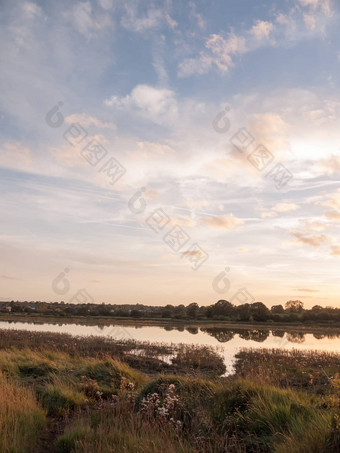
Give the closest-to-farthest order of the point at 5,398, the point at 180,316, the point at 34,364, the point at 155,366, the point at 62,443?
the point at 62,443 < the point at 5,398 < the point at 34,364 < the point at 155,366 < the point at 180,316

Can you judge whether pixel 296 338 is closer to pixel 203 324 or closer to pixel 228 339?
pixel 228 339

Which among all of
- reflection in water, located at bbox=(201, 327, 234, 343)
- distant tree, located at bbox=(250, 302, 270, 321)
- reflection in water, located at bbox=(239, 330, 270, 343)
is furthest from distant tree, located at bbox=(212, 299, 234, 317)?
reflection in water, located at bbox=(239, 330, 270, 343)

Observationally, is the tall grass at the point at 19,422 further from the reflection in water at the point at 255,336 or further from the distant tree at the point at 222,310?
the distant tree at the point at 222,310

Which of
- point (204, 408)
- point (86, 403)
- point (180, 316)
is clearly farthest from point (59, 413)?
point (180, 316)

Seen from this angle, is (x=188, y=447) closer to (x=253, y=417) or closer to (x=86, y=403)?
(x=253, y=417)

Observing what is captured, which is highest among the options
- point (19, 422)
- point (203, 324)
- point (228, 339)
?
point (19, 422)

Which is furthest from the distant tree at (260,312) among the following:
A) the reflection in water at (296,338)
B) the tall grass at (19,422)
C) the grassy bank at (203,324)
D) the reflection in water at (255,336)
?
the tall grass at (19,422)

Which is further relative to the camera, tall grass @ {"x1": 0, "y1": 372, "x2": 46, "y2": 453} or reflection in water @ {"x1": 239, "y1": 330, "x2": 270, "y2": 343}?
reflection in water @ {"x1": 239, "y1": 330, "x2": 270, "y2": 343}

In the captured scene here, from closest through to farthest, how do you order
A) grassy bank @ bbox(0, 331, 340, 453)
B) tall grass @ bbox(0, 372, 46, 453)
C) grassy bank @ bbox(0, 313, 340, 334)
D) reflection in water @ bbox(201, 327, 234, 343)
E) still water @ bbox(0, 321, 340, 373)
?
grassy bank @ bbox(0, 331, 340, 453) < tall grass @ bbox(0, 372, 46, 453) < still water @ bbox(0, 321, 340, 373) < reflection in water @ bbox(201, 327, 234, 343) < grassy bank @ bbox(0, 313, 340, 334)

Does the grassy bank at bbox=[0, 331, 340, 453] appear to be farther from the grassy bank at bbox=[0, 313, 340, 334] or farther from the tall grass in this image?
the grassy bank at bbox=[0, 313, 340, 334]

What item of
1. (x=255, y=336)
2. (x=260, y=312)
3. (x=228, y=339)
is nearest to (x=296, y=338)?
(x=255, y=336)

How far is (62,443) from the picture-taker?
6125 millimetres

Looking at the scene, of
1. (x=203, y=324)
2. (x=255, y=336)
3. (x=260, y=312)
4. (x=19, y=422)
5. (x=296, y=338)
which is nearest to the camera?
(x=19, y=422)

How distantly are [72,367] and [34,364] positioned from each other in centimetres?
136
